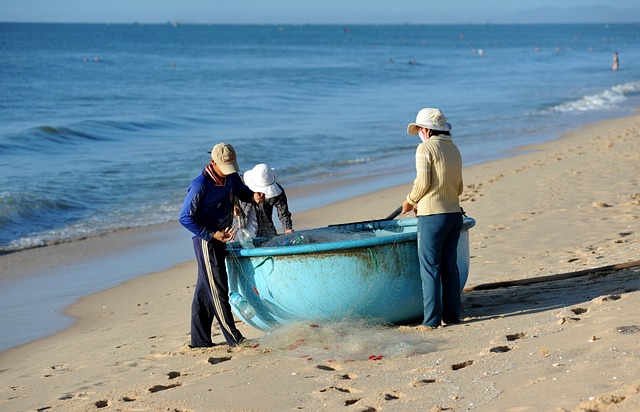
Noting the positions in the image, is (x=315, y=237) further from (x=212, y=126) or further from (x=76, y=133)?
(x=212, y=126)

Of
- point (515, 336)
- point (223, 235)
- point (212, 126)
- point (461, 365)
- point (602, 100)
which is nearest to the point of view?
point (461, 365)

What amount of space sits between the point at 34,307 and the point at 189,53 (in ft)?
229

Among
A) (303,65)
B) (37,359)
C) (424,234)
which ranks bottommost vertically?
(37,359)

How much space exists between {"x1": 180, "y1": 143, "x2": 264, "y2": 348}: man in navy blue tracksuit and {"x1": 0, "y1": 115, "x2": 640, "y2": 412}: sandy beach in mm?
203

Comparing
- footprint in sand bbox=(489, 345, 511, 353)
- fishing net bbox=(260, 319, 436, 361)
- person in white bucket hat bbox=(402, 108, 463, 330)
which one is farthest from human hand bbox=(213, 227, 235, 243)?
footprint in sand bbox=(489, 345, 511, 353)

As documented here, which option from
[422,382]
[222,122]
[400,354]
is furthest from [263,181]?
[222,122]

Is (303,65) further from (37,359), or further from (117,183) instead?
A: (37,359)

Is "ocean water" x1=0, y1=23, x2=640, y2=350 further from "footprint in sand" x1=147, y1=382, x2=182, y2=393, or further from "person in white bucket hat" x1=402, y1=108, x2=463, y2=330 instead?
"person in white bucket hat" x1=402, y1=108, x2=463, y2=330

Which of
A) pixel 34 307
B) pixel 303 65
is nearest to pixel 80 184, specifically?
pixel 34 307

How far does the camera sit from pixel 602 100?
32.9 m

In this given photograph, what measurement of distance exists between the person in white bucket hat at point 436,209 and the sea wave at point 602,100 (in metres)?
24.4

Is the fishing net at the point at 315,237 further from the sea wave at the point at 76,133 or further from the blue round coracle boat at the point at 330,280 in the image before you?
the sea wave at the point at 76,133

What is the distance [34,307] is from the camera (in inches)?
360

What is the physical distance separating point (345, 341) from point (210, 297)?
43.4 inches
